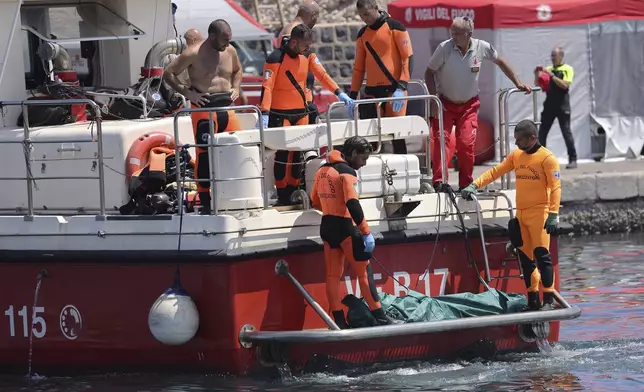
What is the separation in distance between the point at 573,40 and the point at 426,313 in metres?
10.5

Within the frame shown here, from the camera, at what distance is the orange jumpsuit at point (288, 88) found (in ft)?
35.3

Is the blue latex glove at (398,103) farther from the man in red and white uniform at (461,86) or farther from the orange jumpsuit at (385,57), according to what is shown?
the man in red and white uniform at (461,86)

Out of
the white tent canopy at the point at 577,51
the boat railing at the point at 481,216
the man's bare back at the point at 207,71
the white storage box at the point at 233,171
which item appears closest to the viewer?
the white storage box at the point at 233,171

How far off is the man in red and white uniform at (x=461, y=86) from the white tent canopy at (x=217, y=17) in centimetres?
1116

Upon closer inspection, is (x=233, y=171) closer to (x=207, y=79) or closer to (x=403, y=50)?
(x=207, y=79)

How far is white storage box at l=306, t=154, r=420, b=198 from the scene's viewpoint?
10281 mm

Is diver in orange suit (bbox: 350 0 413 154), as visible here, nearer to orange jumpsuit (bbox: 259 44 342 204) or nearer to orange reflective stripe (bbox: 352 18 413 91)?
orange reflective stripe (bbox: 352 18 413 91)

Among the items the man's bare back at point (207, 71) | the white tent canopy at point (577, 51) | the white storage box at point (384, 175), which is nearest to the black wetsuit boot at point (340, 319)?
the white storage box at point (384, 175)

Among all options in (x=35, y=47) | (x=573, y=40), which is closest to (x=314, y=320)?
(x=35, y=47)

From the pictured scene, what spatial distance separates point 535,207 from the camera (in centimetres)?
1020

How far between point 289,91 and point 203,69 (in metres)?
0.76

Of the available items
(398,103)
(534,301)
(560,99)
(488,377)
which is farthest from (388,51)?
(560,99)

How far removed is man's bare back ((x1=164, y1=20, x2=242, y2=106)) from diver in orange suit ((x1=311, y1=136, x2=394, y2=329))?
1125 mm

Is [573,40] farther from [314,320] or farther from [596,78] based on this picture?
[314,320]
